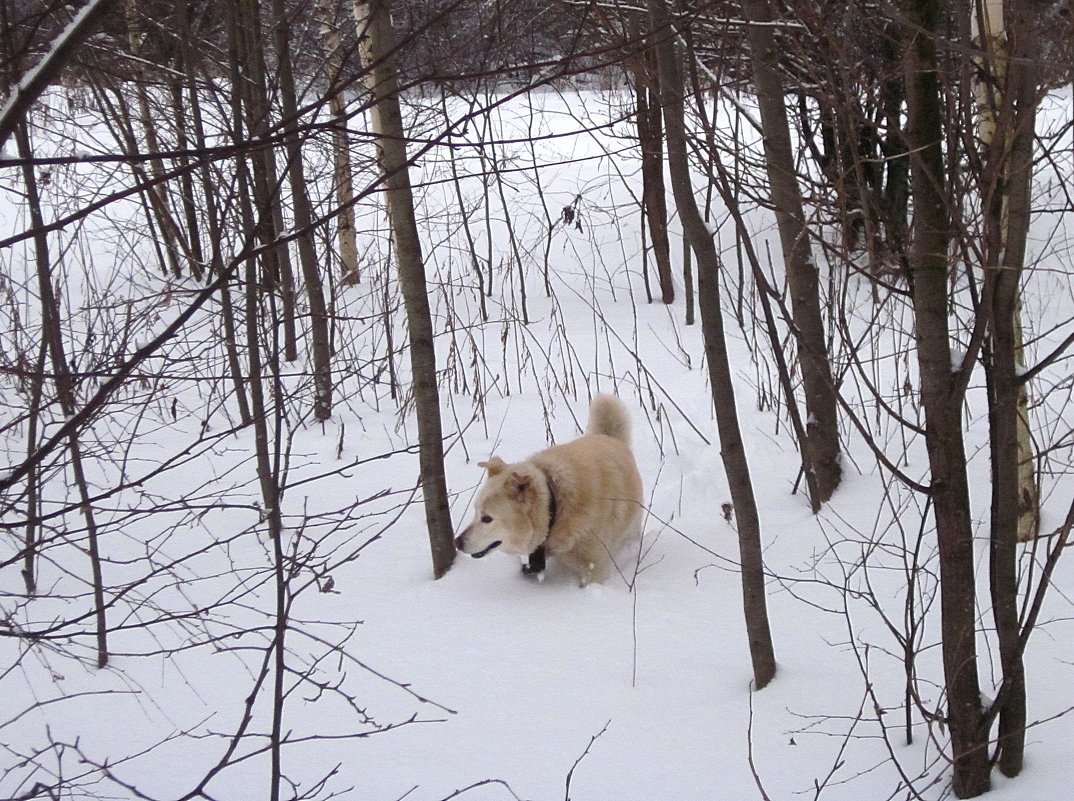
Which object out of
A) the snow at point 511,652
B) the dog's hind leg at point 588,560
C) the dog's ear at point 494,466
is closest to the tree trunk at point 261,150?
the snow at point 511,652

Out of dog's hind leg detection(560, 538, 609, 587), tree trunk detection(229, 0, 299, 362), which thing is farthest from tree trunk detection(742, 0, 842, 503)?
tree trunk detection(229, 0, 299, 362)

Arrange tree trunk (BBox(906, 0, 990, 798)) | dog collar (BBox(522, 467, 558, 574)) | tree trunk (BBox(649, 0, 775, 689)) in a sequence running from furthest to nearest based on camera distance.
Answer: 1. dog collar (BBox(522, 467, 558, 574))
2. tree trunk (BBox(649, 0, 775, 689))
3. tree trunk (BBox(906, 0, 990, 798))

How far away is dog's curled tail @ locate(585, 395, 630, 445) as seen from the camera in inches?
217

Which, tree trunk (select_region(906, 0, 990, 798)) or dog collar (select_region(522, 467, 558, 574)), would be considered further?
dog collar (select_region(522, 467, 558, 574))

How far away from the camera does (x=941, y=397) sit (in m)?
2.30

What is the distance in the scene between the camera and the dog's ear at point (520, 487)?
4.68m

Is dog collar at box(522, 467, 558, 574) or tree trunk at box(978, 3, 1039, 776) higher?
tree trunk at box(978, 3, 1039, 776)

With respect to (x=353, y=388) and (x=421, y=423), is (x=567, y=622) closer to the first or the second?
(x=421, y=423)

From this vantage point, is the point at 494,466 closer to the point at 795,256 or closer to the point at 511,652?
the point at 511,652

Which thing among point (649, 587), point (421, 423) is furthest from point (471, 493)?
point (649, 587)

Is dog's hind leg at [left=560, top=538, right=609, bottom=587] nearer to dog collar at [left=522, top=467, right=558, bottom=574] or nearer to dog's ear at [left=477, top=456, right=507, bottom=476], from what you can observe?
dog collar at [left=522, top=467, right=558, bottom=574]

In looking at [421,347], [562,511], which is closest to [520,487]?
[562,511]

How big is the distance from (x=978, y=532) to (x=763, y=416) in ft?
7.19

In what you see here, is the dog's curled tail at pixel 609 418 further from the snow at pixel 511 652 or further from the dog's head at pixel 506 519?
the dog's head at pixel 506 519
